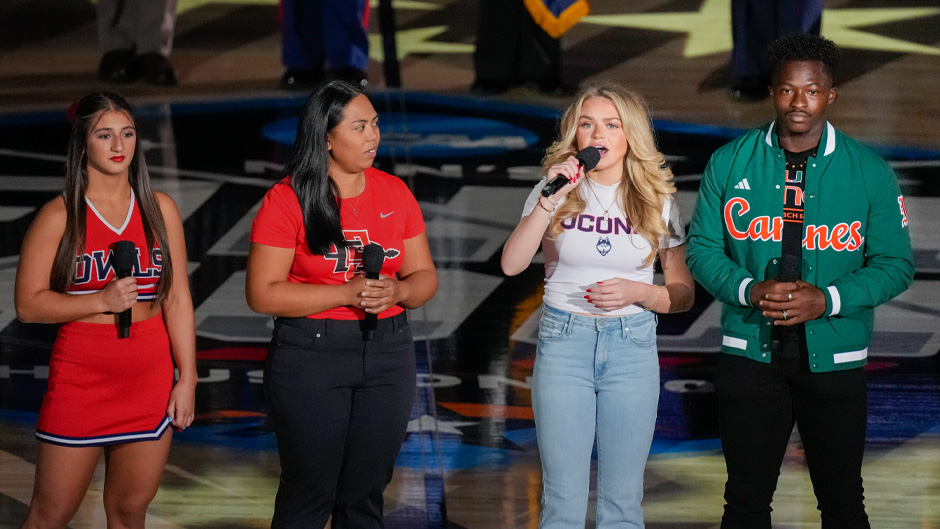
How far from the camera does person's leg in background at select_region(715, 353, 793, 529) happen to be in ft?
9.70

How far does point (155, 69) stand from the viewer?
29.2ft

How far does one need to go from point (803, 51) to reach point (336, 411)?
1.43 metres

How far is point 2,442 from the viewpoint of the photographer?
4.27 meters

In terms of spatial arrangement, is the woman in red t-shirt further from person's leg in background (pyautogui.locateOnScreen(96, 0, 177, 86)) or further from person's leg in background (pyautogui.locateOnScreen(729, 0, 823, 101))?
person's leg in background (pyautogui.locateOnScreen(96, 0, 177, 86))

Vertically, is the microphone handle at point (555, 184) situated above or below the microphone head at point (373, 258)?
above

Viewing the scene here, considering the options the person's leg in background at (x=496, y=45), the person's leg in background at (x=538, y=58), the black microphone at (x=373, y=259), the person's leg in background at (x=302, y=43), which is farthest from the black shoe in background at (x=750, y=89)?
the black microphone at (x=373, y=259)

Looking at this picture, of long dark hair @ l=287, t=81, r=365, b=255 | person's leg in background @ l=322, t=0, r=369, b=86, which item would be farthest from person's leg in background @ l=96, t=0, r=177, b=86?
long dark hair @ l=287, t=81, r=365, b=255

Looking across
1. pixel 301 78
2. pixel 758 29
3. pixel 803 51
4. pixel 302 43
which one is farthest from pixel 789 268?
pixel 301 78

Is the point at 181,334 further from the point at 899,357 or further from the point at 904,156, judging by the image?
the point at 904,156

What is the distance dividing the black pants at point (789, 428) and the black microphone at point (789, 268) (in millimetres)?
200

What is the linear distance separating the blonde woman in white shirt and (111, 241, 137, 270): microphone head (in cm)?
90

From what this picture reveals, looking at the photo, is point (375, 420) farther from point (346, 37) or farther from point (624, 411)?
point (346, 37)

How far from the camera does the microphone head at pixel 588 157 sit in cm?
285

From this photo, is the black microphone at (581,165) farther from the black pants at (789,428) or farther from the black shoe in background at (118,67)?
the black shoe in background at (118,67)
